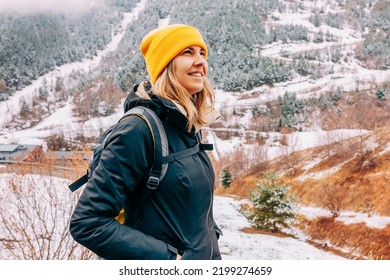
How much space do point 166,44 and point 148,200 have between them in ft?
1.03

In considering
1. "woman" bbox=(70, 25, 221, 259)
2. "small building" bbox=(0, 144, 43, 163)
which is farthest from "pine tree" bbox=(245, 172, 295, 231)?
"small building" bbox=(0, 144, 43, 163)

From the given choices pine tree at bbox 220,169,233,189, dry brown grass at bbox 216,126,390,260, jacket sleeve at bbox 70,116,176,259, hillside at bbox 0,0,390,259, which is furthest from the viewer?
pine tree at bbox 220,169,233,189

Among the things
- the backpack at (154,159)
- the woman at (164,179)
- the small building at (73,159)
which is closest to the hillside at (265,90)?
the small building at (73,159)

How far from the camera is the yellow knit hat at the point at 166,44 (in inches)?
26.9

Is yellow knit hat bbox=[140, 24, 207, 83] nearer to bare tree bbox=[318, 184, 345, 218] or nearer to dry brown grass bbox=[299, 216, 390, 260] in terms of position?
dry brown grass bbox=[299, 216, 390, 260]

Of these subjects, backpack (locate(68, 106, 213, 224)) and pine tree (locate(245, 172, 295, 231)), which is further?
pine tree (locate(245, 172, 295, 231))

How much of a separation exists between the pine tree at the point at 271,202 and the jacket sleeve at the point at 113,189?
20.7 ft

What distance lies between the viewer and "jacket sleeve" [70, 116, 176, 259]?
56cm

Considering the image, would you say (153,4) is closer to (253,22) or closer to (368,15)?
(253,22)

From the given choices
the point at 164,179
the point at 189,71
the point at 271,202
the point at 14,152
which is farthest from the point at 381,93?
the point at 164,179

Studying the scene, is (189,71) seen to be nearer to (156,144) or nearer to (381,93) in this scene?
(156,144)

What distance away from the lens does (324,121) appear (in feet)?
80.1

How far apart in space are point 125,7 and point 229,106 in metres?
14.4

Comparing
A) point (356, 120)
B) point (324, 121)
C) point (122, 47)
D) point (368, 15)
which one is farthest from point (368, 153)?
point (368, 15)
